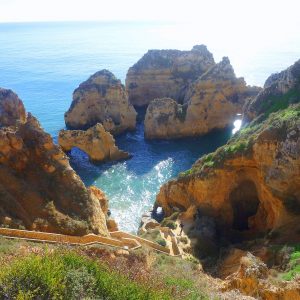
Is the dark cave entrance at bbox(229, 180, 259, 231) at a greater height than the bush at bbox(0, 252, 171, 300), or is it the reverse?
the bush at bbox(0, 252, 171, 300)

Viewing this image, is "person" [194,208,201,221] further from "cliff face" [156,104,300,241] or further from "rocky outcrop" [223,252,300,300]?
"rocky outcrop" [223,252,300,300]

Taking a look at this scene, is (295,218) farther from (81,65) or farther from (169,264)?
(81,65)

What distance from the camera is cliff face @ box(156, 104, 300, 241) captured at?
27.8 metres

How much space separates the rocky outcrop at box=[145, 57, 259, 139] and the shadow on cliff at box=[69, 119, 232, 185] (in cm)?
133

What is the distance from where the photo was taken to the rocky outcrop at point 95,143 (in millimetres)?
53562

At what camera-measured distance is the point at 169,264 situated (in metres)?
22.1

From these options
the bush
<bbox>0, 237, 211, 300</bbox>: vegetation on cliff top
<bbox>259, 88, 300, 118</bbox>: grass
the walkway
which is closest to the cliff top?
<bbox>259, 88, 300, 118</bbox>: grass

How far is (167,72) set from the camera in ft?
258

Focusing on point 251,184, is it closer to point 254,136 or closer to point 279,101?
point 254,136

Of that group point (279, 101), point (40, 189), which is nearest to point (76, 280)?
point (40, 189)

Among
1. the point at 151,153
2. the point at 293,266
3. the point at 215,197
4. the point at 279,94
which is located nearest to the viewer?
the point at 293,266

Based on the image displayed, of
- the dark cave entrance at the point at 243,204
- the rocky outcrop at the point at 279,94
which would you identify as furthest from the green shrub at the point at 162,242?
the rocky outcrop at the point at 279,94

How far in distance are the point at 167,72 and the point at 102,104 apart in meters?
17.3

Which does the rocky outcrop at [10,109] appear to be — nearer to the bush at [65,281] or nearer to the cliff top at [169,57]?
the bush at [65,281]
